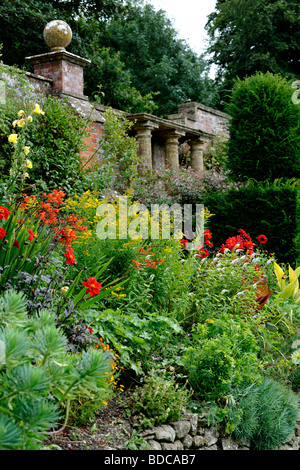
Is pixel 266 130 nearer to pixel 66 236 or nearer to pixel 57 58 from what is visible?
pixel 57 58

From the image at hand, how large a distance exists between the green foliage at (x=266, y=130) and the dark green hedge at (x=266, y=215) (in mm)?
246

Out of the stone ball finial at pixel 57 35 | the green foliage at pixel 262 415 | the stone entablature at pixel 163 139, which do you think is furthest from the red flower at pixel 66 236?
the stone entablature at pixel 163 139

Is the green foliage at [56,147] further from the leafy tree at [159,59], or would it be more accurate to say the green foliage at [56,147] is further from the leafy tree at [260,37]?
the leafy tree at [260,37]

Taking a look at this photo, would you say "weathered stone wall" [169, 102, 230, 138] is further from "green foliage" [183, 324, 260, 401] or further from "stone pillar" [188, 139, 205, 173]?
"green foliage" [183, 324, 260, 401]

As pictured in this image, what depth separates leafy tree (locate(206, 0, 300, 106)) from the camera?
16.0 m

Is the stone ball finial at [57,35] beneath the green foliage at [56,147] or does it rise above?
above

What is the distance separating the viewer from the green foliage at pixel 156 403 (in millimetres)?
2811

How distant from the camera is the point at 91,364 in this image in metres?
1.94

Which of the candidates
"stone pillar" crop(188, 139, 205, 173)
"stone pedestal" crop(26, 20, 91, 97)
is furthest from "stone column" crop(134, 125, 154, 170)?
"stone pillar" crop(188, 139, 205, 173)

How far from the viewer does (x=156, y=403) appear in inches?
111

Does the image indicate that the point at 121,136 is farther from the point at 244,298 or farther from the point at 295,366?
the point at 295,366

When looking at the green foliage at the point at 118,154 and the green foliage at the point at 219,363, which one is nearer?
the green foliage at the point at 219,363

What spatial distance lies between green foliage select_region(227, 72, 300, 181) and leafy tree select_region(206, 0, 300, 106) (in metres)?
9.34

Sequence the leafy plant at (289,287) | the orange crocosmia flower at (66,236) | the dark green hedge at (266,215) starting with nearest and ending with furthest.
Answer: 1. the orange crocosmia flower at (66,236)
2. the leafy plant at (289,287)
3. the dark green hedge at (266,215)
